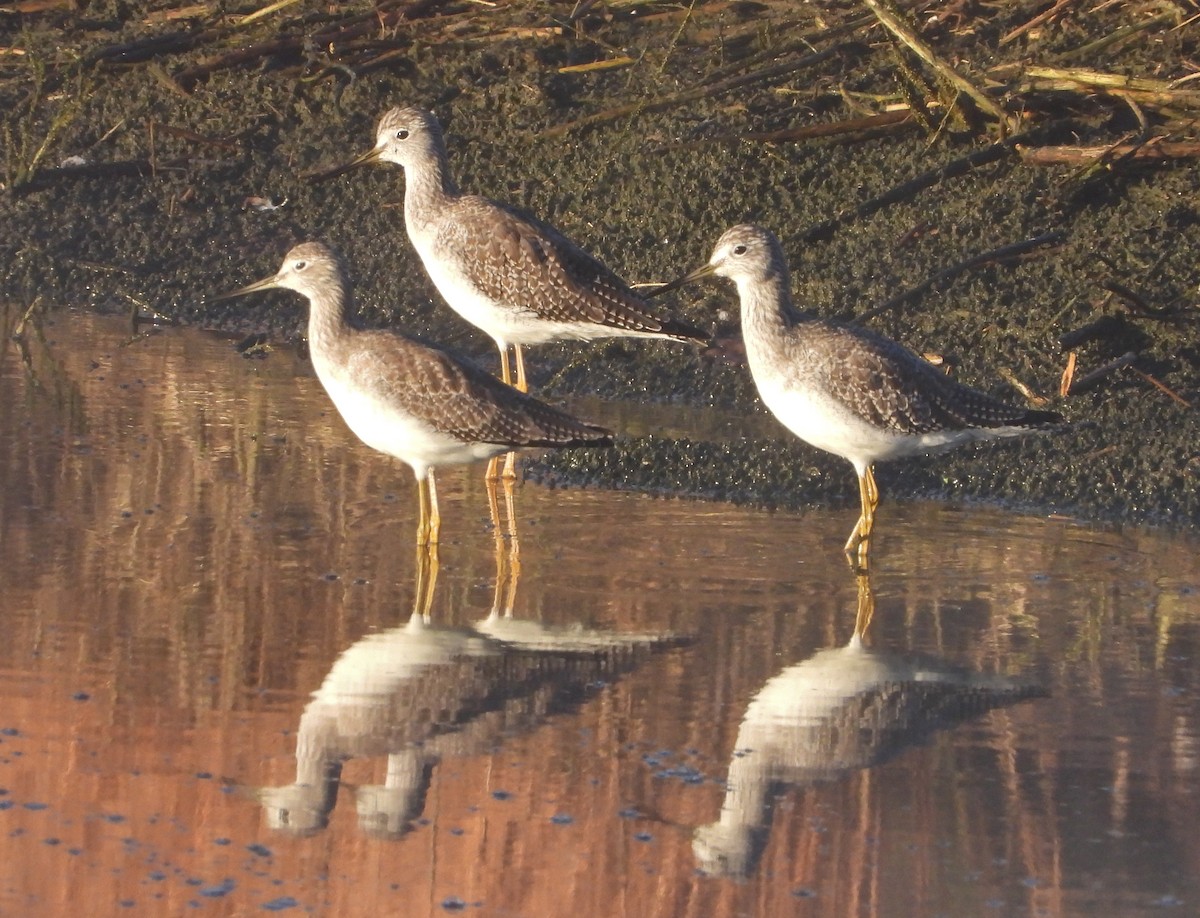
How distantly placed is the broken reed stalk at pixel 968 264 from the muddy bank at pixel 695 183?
65 millimetres

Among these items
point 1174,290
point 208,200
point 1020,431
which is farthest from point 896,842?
point 208,200

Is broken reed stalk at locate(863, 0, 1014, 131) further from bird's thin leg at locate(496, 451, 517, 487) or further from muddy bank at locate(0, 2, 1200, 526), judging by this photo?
bird's thin leg at locate(496, 451, 517, 487)

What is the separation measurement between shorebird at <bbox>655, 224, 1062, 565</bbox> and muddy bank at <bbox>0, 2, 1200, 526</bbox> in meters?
0.52

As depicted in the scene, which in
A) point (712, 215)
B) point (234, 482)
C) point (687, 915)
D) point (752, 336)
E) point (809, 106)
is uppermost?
point (809, 106)

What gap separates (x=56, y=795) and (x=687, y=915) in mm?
1690

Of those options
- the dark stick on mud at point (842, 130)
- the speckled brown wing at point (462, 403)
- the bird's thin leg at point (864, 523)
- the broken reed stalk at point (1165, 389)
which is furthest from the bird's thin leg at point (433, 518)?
the dark stick on mud at point (842, 130)

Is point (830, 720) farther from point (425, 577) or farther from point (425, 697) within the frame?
point (425, 577)

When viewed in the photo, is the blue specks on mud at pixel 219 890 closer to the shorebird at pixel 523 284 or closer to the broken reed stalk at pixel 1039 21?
the shorebird at pixel 523 284

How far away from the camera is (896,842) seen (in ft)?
17.0

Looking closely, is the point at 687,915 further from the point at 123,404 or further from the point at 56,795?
the point at 123,404

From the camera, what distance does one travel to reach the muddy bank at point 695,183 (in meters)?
9.43

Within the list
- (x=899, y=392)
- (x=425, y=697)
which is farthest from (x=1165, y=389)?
(x=425, y=697)

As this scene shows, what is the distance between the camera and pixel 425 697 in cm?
611

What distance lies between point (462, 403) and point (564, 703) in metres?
2.14
